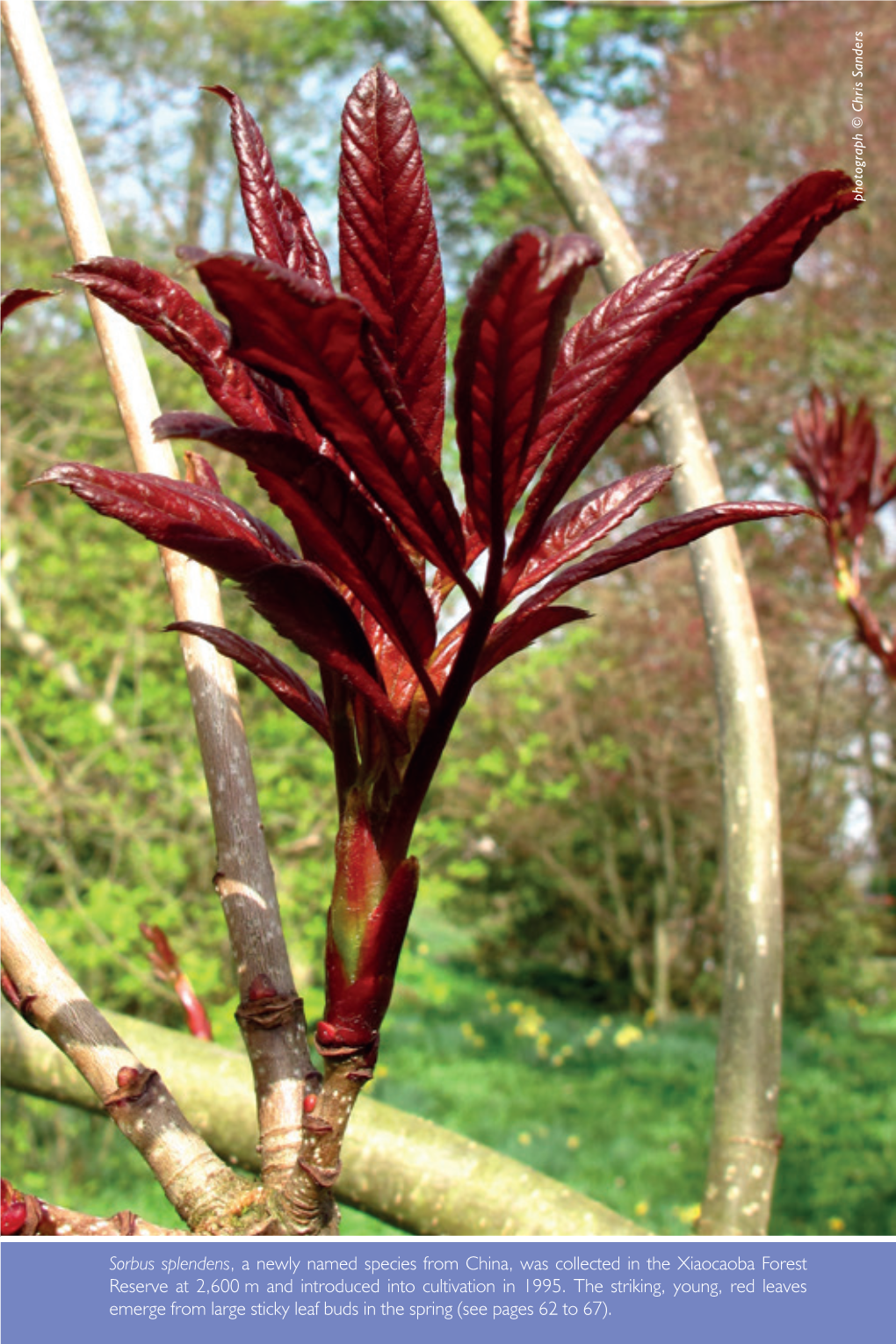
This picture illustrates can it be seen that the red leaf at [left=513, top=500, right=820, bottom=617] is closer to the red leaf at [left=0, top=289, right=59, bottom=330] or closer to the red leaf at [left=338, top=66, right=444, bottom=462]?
the red leaf at [left=338, top=66, right=444, bottom=462]

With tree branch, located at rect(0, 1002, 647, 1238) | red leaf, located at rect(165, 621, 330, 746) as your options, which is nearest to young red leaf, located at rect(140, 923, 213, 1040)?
tree branch, located at rect(0, 1002, 647, 1238)

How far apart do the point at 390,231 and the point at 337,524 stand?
130 mm

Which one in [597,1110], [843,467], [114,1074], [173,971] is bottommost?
[597,1110]

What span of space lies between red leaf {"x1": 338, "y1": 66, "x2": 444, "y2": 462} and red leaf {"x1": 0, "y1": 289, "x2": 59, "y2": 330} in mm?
178

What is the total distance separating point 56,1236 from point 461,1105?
5811 millimetres

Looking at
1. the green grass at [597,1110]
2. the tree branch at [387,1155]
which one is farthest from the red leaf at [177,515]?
the green grass at [597,1110]

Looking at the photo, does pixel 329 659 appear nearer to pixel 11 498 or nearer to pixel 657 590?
pixel 11 498

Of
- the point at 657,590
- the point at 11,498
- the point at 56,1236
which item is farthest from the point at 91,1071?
the point at 657,590

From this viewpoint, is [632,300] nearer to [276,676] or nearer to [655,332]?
[655,332]

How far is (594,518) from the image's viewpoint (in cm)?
63

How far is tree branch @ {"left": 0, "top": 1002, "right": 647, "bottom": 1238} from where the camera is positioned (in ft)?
3.86

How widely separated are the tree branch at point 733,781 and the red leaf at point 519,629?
37.5 inches

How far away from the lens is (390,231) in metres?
0.50

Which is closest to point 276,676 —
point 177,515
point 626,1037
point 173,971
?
point 177,515
